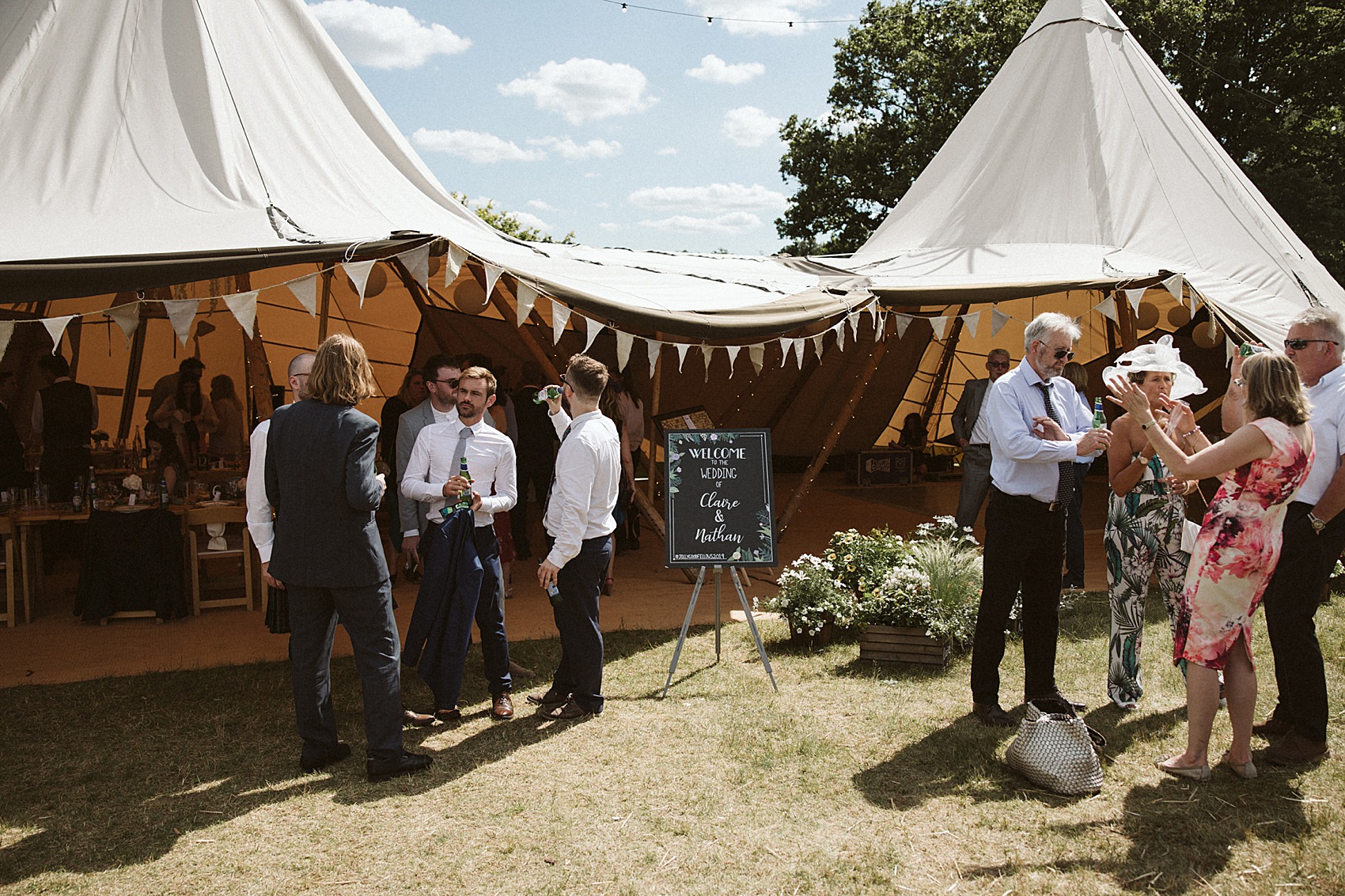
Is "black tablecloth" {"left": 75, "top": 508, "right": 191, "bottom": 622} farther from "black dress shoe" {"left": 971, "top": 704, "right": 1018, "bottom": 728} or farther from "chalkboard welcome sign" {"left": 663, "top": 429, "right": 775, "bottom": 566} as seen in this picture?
"black dress shoe" {"left": 971, "top": 704, "right": 1018, "bottom": 728}

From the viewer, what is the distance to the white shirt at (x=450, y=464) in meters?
4.34

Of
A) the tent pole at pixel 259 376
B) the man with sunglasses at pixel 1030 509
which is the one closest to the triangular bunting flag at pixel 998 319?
the man with sunglasses at pixel 1030 509

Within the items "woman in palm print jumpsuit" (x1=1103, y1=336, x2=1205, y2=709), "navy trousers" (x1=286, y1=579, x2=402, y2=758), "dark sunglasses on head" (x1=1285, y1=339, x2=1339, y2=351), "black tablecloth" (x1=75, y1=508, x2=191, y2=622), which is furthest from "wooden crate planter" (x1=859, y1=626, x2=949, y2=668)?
"black tablecloth" (x1=75, y1=508, x2=191, y2=622)

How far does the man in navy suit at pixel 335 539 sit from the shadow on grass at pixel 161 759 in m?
0.34

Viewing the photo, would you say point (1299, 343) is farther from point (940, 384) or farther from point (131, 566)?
point (940, 384)

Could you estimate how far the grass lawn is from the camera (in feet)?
9.98

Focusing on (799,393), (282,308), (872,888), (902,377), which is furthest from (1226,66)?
(872,888)

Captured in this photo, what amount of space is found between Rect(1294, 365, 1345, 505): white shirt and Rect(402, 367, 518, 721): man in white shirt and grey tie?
132 inches

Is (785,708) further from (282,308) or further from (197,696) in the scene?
(282,308)

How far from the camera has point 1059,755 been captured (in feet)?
11.6

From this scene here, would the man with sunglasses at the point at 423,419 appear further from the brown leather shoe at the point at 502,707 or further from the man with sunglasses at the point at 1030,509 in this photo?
the man with sunglasses at the point at 1030,509

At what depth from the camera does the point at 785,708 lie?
15.1 ft

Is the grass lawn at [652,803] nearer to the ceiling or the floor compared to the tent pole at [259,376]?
nearer to the floor

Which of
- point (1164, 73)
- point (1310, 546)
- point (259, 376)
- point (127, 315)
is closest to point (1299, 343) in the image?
point (1310, 546)
